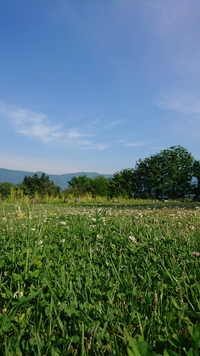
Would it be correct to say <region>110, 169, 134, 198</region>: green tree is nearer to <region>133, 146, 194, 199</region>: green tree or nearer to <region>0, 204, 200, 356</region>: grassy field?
<region>133, 146, 194, 199</region>: green tree

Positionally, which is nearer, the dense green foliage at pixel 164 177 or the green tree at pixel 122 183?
the dense green foliage at pixel 164 177

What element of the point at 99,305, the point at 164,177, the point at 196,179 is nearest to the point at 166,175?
the point at 164,177

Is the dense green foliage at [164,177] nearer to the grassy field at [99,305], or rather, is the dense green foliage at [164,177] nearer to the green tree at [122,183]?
the green tree at [122,183]

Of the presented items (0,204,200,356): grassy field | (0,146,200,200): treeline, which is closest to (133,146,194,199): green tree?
(0,146,200,200): treeline

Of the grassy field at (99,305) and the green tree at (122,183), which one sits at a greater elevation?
the green tree at (122,183)

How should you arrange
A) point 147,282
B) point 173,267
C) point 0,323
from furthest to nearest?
point 173,267
point 147,282
point 0,323

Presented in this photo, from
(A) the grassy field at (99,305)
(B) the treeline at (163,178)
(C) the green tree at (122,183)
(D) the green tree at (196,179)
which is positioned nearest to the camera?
(A) the grassy field at (99,305)

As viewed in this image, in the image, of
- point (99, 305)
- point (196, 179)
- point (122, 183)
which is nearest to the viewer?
point (99, 305)

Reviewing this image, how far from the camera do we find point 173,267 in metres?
2.20

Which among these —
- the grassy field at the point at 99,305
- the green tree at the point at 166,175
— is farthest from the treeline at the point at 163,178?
the grassy field at the point at 99,305

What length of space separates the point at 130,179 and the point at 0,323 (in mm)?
24286

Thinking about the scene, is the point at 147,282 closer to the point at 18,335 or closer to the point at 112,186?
the point at 18,335

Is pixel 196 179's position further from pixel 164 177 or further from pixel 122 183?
pixel 122 183

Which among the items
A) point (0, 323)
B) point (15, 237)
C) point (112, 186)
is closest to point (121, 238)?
point (15, 237)
